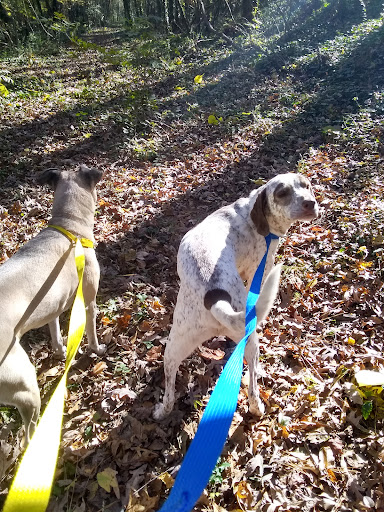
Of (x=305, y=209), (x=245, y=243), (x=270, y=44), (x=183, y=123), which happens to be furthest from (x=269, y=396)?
(x=270, y=44)

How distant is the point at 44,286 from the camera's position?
3107 millimetres

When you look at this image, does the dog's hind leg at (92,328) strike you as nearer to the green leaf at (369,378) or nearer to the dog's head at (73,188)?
the dog's head at (73,188)

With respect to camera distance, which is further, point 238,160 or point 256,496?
point 238,160

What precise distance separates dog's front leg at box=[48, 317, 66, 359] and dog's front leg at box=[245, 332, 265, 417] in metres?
2.37

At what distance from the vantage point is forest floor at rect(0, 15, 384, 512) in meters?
2.74

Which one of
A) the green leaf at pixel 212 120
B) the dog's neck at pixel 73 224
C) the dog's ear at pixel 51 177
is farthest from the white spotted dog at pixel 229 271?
the green leaf at pixel 212 120

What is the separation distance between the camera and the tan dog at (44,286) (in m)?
2.62

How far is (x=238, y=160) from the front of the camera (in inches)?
336

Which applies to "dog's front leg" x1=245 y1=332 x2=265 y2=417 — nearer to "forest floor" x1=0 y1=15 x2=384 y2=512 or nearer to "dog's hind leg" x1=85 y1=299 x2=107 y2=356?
"forest floor" x1=0 y1=15 x2=384 y2=512

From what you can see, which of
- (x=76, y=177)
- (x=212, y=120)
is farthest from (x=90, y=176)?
(x=212, y=120)

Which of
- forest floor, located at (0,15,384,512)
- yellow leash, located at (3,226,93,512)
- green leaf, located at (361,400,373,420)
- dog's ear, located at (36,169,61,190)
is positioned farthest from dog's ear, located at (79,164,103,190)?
green leaf, located at (361,400,373,420)

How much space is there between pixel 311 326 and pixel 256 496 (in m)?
2.08

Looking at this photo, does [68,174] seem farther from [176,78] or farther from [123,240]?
[176,78]

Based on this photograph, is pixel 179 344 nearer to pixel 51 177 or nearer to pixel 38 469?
pixel 38 469
